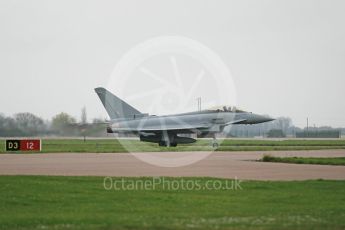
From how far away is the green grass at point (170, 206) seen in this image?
11.6 meters

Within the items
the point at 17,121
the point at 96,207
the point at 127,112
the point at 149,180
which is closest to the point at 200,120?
the point at 127,112

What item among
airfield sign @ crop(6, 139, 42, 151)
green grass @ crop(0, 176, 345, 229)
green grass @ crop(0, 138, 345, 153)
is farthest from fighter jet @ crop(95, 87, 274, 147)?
green grass @ crop(0, 176, 345, 229)

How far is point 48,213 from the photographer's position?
510 inches

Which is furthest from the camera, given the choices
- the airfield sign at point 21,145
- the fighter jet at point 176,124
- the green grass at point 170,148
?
the fighter jet at point 176,124

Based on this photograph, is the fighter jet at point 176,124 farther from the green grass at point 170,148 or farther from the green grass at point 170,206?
the green grass at point 170,206

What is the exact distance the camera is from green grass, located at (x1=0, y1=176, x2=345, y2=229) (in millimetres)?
11594

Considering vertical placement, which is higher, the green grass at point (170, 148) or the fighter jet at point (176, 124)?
the fighter jet at point (176, 124)

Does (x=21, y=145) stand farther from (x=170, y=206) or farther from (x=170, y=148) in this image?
(x=170, y=148)

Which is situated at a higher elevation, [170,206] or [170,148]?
[170,148]

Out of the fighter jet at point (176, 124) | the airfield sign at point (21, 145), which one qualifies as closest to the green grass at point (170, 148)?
the fighter jet at point (176, 124)

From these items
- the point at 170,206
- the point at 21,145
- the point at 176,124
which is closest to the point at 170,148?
the point at 176,124

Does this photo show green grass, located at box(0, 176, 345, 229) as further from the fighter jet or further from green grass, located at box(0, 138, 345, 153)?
the fighter jet

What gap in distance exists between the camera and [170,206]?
1408 cm

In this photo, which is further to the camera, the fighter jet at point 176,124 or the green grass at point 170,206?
the fighter jet at point 176,124
